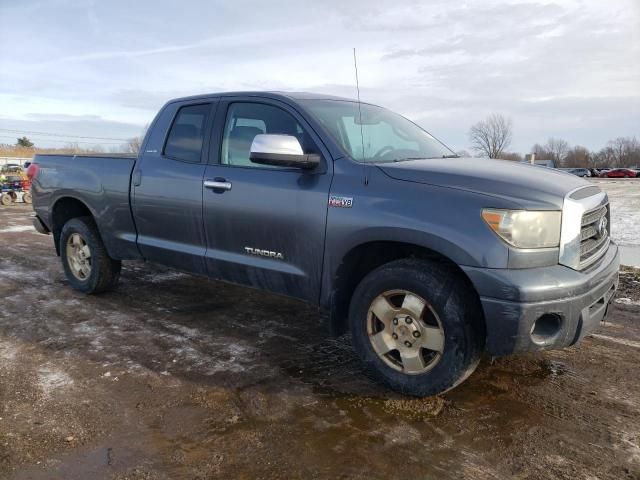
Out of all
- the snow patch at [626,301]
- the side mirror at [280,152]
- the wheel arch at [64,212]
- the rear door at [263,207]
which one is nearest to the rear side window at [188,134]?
the rear door at [263,207]

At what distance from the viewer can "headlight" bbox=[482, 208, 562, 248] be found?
8.96 feet

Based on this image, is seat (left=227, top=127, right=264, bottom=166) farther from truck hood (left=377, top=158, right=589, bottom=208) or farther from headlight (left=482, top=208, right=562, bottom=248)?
headlight (left=482, top=208, right=562, bottom=248)

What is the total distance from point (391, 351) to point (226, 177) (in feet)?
5.91

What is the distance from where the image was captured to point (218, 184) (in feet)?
12.9

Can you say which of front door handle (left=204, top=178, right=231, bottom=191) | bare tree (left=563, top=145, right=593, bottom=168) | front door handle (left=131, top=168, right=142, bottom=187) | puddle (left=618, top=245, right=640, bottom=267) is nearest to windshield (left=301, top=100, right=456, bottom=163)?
front door handle (left=204, top=178, right=231, bottom=191)

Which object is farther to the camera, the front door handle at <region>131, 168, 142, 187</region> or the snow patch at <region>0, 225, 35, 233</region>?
the snow patch at <region>0, 225, 35, 233</region>

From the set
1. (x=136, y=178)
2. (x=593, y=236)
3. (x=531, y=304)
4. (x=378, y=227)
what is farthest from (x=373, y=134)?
(x=136, y=178)

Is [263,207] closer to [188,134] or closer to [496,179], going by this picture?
[188,134]

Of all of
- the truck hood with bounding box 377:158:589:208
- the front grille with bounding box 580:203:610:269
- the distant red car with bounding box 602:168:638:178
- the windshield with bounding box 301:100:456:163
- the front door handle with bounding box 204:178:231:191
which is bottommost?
the front grille with bounding box 580:203:610:269

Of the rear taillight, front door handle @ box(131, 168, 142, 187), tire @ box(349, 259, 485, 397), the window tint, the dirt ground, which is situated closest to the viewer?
the dirt ground

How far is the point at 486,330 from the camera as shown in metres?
2.88

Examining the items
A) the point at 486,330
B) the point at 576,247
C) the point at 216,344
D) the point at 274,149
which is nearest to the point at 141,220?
the point at 216,344

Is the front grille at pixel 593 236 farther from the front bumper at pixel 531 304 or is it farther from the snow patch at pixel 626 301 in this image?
the snow patch at pixel 626 301

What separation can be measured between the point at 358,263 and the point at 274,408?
1066 mm
